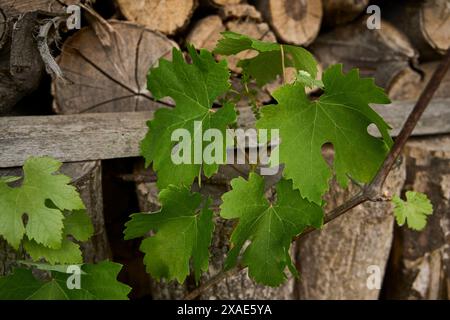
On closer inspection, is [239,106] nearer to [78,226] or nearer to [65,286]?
[78,226]

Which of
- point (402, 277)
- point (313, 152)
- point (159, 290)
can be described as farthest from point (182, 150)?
point (402, 277)

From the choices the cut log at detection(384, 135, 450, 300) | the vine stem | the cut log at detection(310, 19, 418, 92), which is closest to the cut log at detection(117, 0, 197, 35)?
the cut log at detection(310, 19, 418, 92)

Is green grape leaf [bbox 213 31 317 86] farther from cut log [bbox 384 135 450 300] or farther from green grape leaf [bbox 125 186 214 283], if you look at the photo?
cut log [bbox 384 135 450 300]

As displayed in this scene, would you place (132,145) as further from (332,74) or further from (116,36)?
(332,74)

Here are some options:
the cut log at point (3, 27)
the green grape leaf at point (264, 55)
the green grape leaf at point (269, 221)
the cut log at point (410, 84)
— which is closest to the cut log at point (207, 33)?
the green grape leaf at point (264, 55)

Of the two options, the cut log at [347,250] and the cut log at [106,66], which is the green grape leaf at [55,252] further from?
the cut log at [347,250]

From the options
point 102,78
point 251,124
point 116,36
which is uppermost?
point 116,36
